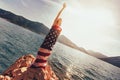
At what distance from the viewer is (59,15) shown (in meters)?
7.15

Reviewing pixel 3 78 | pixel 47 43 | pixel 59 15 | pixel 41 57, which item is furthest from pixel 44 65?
pixel 59 15

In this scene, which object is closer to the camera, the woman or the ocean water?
the woman

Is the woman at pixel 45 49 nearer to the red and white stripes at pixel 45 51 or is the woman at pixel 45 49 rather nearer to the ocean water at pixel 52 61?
the red and white stripes at pixel 45 51

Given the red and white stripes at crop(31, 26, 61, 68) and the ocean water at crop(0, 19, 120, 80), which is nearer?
the red and white stripes at crop(31, 26, 61, 68)

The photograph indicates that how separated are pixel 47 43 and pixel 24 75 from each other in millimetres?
1356

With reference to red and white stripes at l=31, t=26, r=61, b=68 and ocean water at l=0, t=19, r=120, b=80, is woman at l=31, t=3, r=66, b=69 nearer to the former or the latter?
red and white stripes at l=31, t=26, r=61, b=68

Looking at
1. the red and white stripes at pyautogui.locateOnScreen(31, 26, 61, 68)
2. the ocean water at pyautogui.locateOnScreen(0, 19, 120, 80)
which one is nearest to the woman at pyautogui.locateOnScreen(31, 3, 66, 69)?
the red and white stripes at pyautogui.locateOnScreen(31, 26, 61, 68)

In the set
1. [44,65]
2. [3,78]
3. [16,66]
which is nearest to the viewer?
[3,78]

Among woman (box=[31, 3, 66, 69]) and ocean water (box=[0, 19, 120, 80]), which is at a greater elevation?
woman (box=[31, 3, 66, 69])

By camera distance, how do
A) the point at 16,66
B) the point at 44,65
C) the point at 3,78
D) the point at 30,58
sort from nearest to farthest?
the point at 3,78 → the point at 44,65 → the point at 16,66 → the point at 30,58

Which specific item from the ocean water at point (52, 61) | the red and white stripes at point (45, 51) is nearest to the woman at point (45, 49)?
the red and white stripes at point (45, 51)

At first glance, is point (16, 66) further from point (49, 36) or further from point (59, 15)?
point (59, 15)

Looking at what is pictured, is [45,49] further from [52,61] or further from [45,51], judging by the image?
[52,61]


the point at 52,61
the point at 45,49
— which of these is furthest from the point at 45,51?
the point at 52,61
